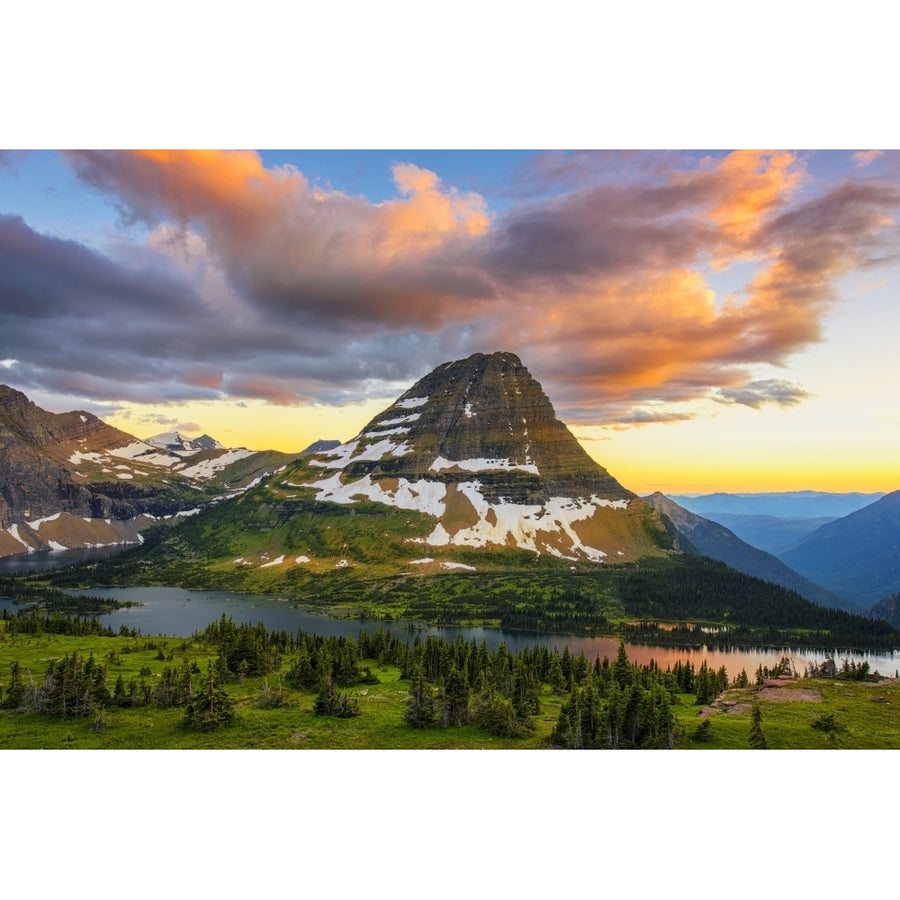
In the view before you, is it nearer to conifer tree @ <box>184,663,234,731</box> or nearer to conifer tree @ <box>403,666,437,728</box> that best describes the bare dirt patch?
conifer tree @ <box>403,666,437,728</box>

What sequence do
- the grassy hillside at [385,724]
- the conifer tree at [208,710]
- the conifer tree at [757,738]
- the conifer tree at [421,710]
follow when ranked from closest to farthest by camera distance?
the grassy hillside at [385,724], the conifer tree at [757,738], the conifer tree at [208,710], the conifer tree at [421,710]

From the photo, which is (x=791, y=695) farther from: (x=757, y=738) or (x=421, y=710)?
(x=421, y=710)

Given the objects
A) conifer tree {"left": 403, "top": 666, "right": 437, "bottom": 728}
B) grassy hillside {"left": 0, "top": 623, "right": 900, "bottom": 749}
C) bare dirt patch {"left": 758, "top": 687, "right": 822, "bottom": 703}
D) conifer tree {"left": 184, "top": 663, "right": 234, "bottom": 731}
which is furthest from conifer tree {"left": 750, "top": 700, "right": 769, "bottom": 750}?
conifer tree {"left": 184, "top": 663, "right": 234, "bottom": 731}

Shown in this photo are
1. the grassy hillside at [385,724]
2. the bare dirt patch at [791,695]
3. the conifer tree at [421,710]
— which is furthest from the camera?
the bare dirt patch at [791,695]

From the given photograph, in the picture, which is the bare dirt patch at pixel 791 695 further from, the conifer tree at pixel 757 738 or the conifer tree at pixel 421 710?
the conifer tree at pixel 421 710

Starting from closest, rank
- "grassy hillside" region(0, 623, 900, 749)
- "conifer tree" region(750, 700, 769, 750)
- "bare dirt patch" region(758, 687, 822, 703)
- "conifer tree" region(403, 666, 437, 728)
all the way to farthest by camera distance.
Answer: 1. "grassy hillside" region(0, 623, 900, 749)
2. "conifer tree" region(750, 700, 769, 750)
3. "conifer tree" region(403, 666, 437, 728)
4. "bare dirt patch" region(758, 687, 822, 703)

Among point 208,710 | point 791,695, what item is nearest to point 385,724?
point 208,710

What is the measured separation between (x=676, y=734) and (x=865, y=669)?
57.3 metres

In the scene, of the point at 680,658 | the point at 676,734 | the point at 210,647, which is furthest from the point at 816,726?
the point at 680,658

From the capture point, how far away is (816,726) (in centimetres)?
6075

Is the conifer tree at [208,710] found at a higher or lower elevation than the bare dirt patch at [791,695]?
higher

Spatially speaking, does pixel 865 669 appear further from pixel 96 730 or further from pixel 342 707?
pixel 96 730

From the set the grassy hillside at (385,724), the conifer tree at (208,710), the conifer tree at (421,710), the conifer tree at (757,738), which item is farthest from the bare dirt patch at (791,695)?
the conifer tree at (208,710)
